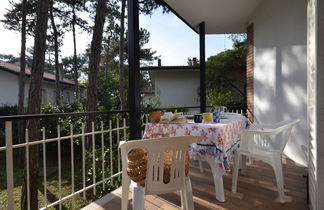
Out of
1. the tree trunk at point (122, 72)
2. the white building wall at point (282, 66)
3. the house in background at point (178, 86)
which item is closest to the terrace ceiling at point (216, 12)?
the white building wall at point (282, 66)

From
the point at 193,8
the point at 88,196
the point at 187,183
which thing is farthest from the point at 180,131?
the point at 88,196

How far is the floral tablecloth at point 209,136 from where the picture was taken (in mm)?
1963

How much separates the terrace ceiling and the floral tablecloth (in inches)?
99.5

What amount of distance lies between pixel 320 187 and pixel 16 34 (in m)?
13.8

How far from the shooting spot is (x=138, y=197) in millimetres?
1464

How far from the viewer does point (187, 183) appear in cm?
162

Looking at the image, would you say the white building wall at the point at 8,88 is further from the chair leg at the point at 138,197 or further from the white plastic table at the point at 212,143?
the chair leg at the point at 138,197

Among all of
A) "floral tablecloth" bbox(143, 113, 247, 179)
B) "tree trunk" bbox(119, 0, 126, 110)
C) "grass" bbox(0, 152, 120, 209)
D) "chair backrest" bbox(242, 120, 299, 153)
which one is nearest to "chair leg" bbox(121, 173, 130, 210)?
"floral tablecloth" bbox(143, 113, 247, 179)

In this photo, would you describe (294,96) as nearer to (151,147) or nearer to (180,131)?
(180,131)

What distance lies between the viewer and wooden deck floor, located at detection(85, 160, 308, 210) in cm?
198

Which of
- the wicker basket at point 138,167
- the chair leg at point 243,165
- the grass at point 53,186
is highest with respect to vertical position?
the wicker basket at point 138,167

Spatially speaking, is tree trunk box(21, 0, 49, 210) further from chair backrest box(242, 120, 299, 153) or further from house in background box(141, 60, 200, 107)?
house in background box(141, 60, 200, 107)

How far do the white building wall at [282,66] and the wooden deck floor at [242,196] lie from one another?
64 cm

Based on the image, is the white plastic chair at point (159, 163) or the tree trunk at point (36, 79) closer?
the white plastic chair at point (159, 163)
